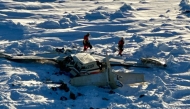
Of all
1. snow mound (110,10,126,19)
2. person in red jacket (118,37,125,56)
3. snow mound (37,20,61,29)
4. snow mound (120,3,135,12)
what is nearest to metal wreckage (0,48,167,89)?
person in red jacket (118,37,125,56)

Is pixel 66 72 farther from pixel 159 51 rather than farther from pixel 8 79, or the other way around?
pixel 159 51

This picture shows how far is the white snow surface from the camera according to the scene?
14.7m

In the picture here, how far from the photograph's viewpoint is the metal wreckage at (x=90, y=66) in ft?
49.8

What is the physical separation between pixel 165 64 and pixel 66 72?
4310 millimetres

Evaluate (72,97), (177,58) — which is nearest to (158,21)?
(177,58)

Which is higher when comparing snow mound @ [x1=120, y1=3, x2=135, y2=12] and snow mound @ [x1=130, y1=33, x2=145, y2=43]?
snow mound @ [x1=120, y1=3, x2=135, y2=12]

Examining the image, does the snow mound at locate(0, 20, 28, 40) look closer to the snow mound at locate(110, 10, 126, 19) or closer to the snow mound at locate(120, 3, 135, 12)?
the snow mound at locate(110, 10, 126, 19)

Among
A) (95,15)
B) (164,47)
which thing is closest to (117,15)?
(95,15)

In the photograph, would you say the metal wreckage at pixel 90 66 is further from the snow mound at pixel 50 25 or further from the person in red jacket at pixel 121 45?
the snow mound at pixel 50 25

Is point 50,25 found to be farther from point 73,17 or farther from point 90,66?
point 90,66

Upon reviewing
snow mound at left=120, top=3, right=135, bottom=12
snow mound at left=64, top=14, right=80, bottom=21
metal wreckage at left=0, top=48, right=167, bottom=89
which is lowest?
metal wreckage at left=0, top=48, right=167, bottom=89

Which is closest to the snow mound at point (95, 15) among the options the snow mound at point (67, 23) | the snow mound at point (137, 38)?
the snow mound at point (67, 23)

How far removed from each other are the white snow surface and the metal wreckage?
0.79 ft

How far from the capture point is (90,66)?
15.8m
